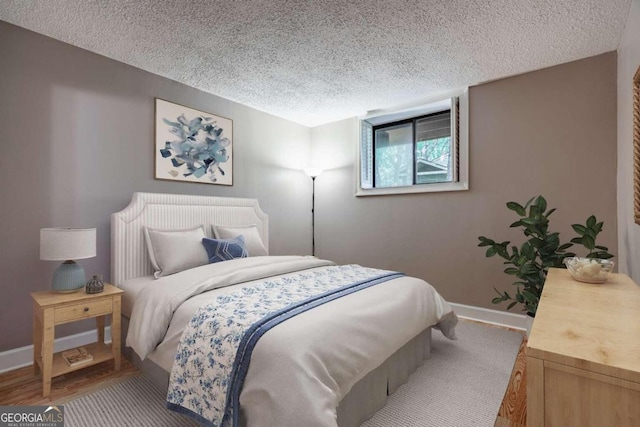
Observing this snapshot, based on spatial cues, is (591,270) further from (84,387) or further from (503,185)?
(84,387)

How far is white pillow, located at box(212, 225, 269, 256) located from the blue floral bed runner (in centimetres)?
122

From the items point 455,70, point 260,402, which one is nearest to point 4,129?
point 260,402

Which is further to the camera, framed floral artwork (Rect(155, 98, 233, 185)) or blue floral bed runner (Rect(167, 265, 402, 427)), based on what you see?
framed floral artwork (Rect(155, 98, 233, 185))

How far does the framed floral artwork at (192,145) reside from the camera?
301 cm

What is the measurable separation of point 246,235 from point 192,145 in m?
1.14

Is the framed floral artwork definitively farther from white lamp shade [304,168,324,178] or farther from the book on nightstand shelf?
the book on nightstand shelf

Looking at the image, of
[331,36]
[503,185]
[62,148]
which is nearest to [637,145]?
[503,185]

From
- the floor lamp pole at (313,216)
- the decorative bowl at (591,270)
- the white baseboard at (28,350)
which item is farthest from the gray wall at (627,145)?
the white baseboard at (28,350)

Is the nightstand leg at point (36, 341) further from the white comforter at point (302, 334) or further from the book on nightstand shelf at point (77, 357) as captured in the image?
the white comforter at point (302, 334)

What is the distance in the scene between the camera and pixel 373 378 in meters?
1.68

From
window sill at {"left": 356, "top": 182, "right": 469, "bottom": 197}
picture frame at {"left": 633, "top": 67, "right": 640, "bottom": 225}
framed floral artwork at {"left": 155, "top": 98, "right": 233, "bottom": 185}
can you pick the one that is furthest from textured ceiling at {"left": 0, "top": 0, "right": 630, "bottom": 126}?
window sill at {"left": 356, "top": 182, "right": 469, "bottom": 197}

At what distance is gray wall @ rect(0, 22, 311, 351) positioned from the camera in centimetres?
220

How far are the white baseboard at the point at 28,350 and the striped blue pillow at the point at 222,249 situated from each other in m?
1.09

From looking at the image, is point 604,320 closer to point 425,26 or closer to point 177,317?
point 177,317
